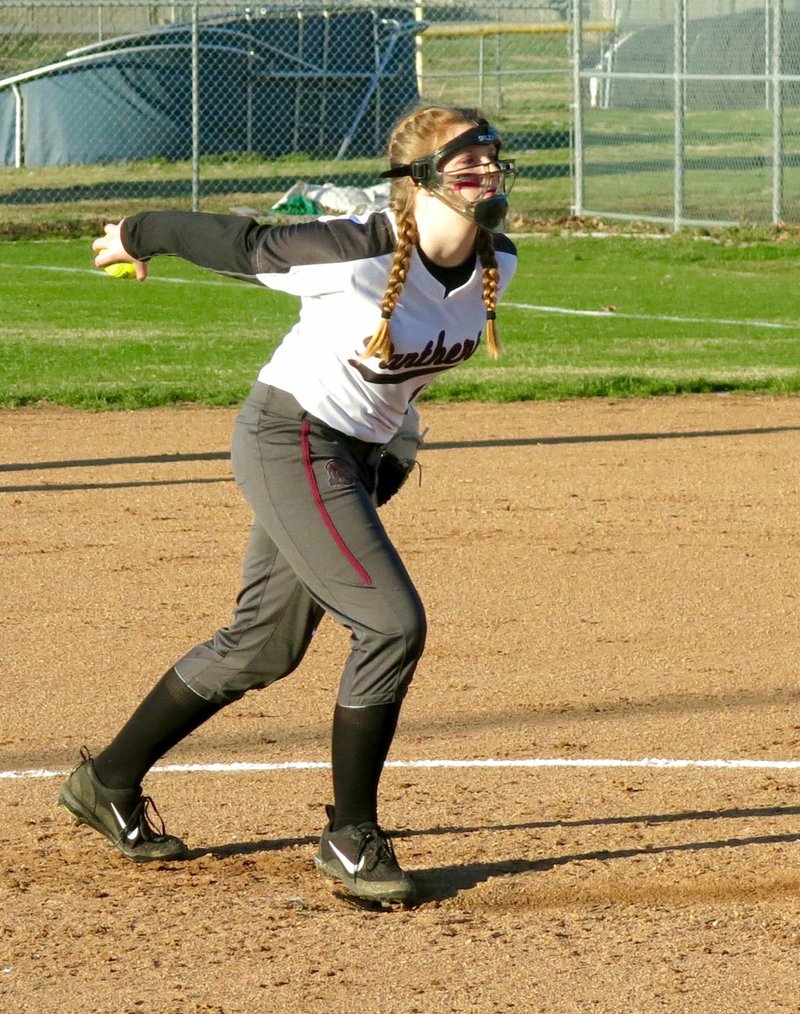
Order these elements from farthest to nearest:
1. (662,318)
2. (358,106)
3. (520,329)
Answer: (358,106) → (662,318) → (520,329)

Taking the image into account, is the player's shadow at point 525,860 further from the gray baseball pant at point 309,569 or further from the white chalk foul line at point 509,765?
the gray baseball pant at point 309,569

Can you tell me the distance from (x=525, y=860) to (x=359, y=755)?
0.57 metres

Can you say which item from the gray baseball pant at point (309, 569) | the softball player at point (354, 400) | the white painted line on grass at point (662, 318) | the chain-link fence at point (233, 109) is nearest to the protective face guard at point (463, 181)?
the softball player at point (354, 400)

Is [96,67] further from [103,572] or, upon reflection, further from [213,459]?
[103,572]

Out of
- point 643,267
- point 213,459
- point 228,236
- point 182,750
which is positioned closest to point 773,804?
point 182,750

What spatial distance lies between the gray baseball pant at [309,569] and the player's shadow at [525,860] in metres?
0.47

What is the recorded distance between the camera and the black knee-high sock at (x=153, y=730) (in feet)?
13.3

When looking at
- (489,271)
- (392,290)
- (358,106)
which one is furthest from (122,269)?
(358,106)

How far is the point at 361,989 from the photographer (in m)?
3.39

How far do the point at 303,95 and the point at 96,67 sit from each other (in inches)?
146

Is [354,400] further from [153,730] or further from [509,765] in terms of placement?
[509,765]

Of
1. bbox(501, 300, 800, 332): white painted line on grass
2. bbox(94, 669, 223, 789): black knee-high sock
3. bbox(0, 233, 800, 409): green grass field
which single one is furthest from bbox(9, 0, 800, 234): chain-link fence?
bbox(94, 669, 223, 789): black knee-high sock

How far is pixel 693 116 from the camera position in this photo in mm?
20938

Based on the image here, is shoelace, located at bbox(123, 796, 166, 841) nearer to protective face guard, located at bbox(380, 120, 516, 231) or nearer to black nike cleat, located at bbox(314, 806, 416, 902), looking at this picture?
black nike cleat, located at bbox(314, 806, 416, 902)
